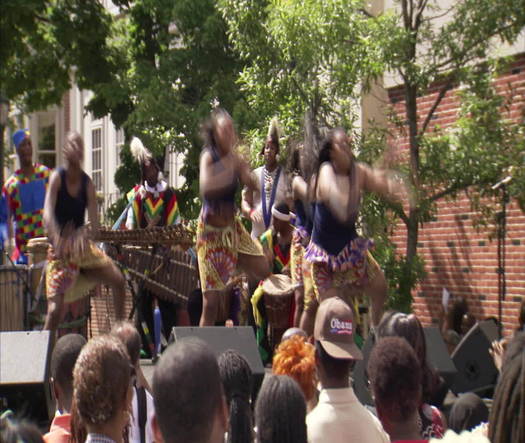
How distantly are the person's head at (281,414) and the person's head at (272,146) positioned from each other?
6160 mm

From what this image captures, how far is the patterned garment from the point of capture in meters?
8.20

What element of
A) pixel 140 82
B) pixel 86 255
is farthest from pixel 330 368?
pixel 140 82

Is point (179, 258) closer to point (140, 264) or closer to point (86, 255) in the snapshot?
point (140, 264)

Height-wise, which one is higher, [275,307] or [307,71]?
[307,71]

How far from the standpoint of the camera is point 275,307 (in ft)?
31.7

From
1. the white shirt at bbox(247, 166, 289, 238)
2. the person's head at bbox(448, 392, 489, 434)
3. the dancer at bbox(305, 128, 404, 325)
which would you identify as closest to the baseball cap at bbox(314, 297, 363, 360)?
the person's head at bbox(448, 392, 489, 434)

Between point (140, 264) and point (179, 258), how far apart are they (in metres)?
0.39

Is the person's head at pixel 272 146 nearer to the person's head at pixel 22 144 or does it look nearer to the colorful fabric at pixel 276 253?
the colorful fabric at pixel 276 253

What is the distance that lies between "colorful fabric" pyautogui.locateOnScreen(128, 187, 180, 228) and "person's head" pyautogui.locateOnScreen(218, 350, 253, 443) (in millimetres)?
6283

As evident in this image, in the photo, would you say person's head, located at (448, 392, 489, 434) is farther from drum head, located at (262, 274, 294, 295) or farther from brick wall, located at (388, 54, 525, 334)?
brick wall, located at (388, 54, 525, 334)

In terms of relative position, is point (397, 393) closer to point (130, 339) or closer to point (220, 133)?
point (130, 339)

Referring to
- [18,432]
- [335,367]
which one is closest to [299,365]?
[335,367]

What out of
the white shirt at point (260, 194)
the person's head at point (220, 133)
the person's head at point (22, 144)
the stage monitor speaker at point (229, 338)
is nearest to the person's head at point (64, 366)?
the stage monitor speaker at point (229, 338)

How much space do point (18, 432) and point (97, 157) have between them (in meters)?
23.4
